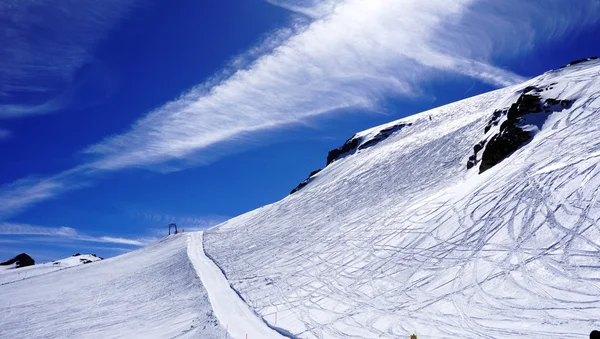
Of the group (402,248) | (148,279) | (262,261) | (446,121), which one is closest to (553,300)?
(402,248)

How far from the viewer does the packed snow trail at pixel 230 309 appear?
1667cm

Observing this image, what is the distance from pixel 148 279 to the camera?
34.2 m

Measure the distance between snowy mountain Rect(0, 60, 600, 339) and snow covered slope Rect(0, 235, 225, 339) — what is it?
0.48 ft

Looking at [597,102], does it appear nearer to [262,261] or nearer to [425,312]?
[425,312]

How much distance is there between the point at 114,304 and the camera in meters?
27.0

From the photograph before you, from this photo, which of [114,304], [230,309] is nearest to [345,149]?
[114,304]

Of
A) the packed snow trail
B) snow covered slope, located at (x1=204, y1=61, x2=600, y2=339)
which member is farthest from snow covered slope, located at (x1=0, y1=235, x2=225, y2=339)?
snow covered slope, located at (x1=204, y1=61, x2=600, y2=339)

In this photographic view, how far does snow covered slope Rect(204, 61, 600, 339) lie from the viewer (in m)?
13.9

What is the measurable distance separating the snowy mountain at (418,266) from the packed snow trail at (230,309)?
11 centimetres

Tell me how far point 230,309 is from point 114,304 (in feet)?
35.9

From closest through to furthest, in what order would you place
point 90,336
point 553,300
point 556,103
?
point 553,300 → point 90,336 → point 556,103

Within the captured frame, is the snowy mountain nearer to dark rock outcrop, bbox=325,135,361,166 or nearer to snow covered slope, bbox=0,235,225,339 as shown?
snow covered slope, bbox=0,235,225,339

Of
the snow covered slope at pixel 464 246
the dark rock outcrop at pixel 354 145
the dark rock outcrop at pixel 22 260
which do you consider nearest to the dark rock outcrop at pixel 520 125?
the snow covered slope at pixel 464 246

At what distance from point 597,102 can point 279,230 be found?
93.8ft
